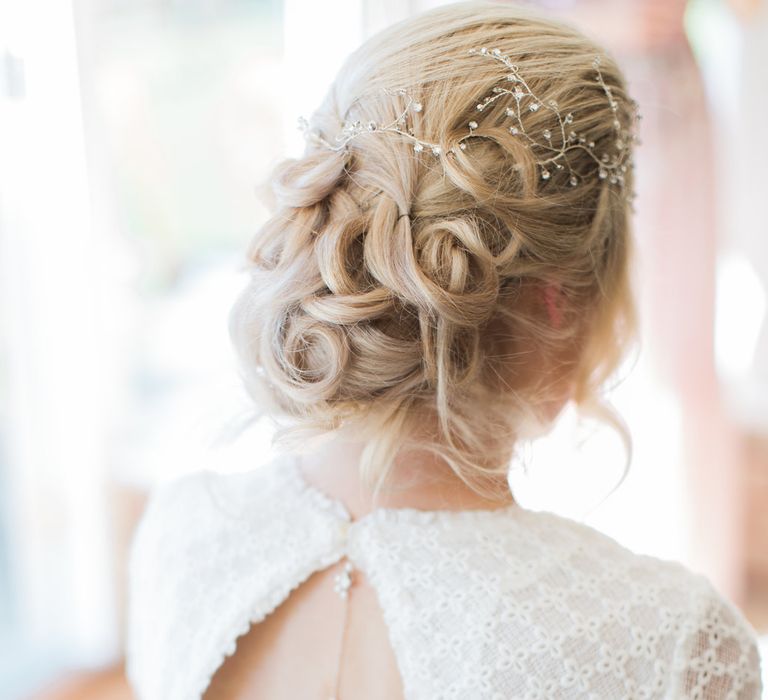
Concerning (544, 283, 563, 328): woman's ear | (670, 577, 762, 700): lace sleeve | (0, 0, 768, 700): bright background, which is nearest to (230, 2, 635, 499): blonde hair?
(544, 283, 563, 328): woman's ear

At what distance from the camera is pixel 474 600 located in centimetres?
76

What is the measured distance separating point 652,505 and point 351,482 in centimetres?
158

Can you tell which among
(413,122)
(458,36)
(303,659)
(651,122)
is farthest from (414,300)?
(651,122)

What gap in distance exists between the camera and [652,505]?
222 cm

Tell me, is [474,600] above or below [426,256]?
below

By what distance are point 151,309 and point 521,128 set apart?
1.68 metres

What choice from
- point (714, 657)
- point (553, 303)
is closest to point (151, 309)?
point (553, 303)

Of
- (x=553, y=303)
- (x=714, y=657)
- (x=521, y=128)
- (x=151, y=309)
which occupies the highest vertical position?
(x=521, y=128)

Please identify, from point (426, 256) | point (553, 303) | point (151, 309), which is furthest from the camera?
point (151, 309)

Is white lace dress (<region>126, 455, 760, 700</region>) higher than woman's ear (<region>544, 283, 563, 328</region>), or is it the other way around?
woman's ear (<region>544, 283, 563, 328</region>)

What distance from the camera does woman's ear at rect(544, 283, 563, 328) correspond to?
87 cm

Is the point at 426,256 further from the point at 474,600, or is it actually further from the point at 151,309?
the point at 151,309

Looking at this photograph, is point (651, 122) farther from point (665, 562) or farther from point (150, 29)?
point (665, 562)

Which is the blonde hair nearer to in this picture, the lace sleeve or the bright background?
the lace sleeve
